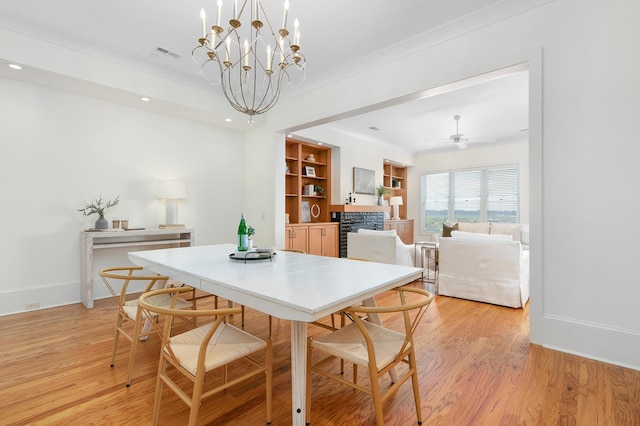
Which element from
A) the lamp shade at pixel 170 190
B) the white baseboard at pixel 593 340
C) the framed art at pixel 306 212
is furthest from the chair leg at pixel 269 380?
the framed art at pixel 306 212

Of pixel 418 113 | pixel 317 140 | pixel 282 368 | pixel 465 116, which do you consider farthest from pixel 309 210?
pixel 282 368

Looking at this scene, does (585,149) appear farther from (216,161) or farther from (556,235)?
(216,161)

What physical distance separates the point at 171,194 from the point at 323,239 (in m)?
2.85

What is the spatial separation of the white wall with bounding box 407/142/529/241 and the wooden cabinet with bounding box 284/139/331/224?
3357mm

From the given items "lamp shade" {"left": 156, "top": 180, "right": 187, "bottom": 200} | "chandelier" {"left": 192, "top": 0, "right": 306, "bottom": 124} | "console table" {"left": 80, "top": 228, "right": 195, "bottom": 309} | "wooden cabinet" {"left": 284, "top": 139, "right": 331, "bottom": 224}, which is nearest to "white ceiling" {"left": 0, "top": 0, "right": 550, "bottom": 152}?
"chandelier" {"left": 192, "top": 0, "right": 306, "bottom": 124}

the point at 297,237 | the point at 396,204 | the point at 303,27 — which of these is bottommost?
the point at 297,237

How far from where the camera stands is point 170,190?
4.14 meters

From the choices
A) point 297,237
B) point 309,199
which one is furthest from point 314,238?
point 309,199

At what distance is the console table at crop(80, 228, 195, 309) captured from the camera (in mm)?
3455

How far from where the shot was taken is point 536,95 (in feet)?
8.12

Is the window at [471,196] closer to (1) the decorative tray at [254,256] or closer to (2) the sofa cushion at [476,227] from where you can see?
(2) the sofa cushion at [476,227]

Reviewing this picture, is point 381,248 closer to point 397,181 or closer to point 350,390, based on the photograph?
point 350,390

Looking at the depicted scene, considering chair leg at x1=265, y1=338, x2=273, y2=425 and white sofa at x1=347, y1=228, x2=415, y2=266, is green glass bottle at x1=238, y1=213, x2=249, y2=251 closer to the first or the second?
chair leg at x1=265, y1=338, x2=273, y2=425

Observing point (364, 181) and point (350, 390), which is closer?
point (350, 390)
